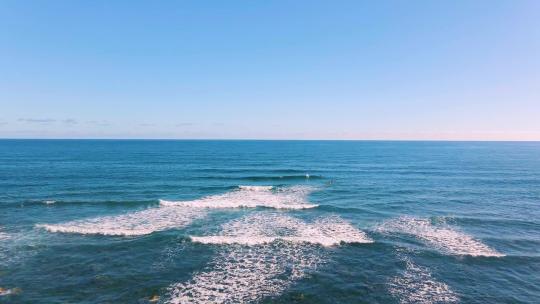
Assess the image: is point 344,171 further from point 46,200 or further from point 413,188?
point 46,200

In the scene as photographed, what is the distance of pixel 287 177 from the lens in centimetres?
6994

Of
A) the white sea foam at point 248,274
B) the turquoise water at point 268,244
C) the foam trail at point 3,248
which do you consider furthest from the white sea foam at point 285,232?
the foam trail at point 3,248

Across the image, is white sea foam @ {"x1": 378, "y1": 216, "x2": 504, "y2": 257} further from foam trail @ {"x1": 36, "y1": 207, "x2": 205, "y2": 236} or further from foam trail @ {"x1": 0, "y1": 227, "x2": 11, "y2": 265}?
foam trail @ {"x1": 0, "y1": 227, "x2": 11, "y2": 265}

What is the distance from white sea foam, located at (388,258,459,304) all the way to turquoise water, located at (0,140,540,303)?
0.25 feet

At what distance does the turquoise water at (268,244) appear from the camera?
20.8m

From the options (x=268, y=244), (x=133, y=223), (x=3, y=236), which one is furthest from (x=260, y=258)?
(x=3, y=236)

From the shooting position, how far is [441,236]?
30750mm

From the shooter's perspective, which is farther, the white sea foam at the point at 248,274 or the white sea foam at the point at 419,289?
the white sea foam at the point at 248,274

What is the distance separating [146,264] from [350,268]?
15509 millimetres

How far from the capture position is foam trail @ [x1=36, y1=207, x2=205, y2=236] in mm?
31906

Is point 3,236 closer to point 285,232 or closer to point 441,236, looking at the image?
point 285,232

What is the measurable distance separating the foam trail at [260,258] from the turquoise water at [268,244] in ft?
0.40

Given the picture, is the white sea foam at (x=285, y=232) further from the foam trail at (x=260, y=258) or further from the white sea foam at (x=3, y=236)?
the white sea foam at (x=3, y=236)

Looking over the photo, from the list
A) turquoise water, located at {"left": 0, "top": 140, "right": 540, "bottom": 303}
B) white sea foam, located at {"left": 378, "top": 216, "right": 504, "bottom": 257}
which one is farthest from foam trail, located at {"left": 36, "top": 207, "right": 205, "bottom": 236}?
white sea foam, located at {"left": 378, "top": 216, "right": 504, "bottom": 257}
